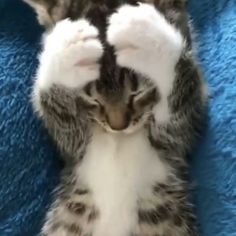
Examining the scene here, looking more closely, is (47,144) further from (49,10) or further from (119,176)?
(49,10)

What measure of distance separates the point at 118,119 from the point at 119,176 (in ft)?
0.43

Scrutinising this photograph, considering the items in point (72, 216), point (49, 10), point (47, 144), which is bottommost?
point (72, 216)

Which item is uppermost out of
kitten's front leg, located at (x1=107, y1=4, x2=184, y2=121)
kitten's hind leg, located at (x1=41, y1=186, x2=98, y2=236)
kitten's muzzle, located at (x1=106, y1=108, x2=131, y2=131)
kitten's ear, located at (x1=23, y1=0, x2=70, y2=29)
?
kitten's ear, located at (x1=23, y1=0, x2=70, y2=29)

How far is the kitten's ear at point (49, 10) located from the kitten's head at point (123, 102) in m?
0.19

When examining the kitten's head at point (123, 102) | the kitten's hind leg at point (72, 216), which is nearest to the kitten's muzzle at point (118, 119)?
the kitten's head at point (123, 102)

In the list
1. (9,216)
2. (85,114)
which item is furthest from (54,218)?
(85,114)

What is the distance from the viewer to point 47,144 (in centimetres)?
151

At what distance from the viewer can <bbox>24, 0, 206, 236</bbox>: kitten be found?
1329 mm

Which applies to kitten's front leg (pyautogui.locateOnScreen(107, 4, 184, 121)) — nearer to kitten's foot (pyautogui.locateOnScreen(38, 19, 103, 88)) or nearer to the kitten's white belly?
kitten's foot (pyautogui.locateOnScreen(38, 19, 103, 88))

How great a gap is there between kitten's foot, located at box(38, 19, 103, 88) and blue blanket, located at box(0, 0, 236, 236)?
157 mm

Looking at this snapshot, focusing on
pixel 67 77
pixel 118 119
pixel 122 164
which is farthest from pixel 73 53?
pixel 122 164

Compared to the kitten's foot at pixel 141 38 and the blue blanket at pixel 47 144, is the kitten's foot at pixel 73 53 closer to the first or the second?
the kitten's foot at pixel 141 38

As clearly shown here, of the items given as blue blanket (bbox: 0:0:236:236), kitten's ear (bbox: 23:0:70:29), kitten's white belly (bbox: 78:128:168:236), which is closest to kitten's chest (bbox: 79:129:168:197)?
kitten's white belly (bbox: 78:128:168:236)

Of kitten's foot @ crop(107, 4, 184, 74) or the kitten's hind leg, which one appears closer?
kitten's foot @ crop(107, 4, 184, 74)
